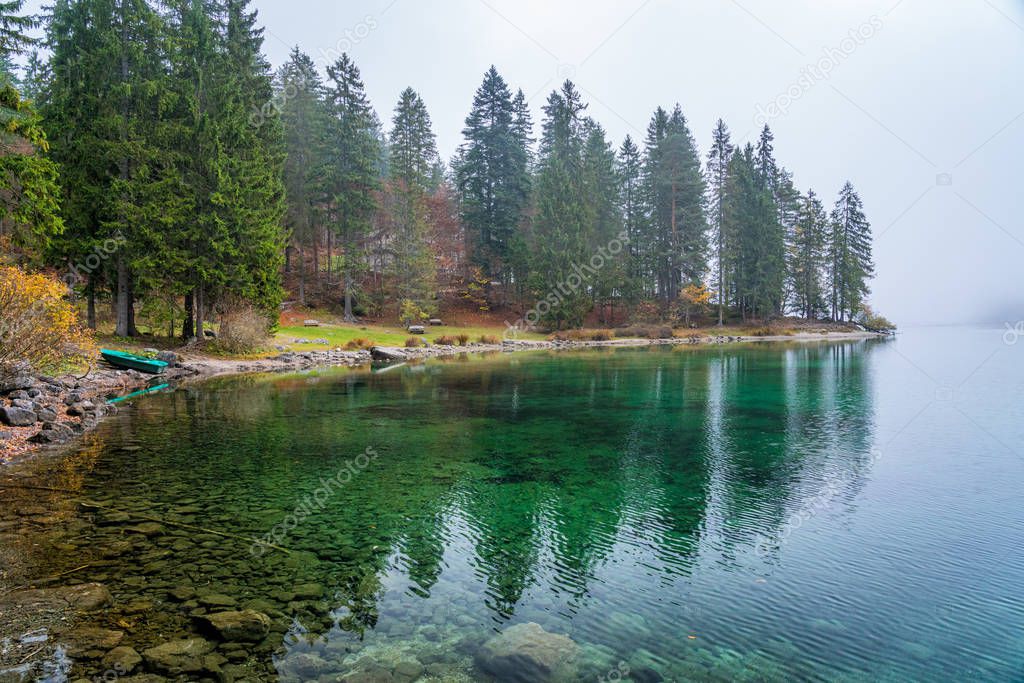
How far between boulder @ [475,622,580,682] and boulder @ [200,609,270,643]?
2.07 metres

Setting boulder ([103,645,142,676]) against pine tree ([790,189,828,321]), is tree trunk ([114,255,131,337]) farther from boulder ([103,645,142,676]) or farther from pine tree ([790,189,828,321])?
pine tree ([790,189,828,321])

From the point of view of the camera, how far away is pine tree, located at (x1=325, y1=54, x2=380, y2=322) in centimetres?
5122

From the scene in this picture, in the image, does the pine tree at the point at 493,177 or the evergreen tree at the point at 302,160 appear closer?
the evergreen tree at the point at 302,160

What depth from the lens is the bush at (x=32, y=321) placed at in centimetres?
1420

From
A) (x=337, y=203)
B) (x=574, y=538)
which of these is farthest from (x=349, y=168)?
(x=574, y=538)

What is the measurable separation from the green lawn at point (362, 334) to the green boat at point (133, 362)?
11.8 m

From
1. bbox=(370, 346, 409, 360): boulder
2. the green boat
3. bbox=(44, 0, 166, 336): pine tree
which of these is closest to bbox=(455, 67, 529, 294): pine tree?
bbox=(370, 346, 409, 360): boulder

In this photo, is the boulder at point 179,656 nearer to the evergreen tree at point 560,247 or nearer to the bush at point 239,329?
the bush at point 239,329

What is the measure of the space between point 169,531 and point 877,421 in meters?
17.3

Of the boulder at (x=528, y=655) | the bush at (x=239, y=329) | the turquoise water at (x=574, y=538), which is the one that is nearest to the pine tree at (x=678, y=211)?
the bush at (x=239, y=329)

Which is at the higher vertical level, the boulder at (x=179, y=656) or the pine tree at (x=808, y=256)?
the pine tree at (x=808, y=256)

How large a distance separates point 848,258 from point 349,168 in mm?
61345

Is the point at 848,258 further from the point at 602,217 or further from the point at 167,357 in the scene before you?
the point at 167,357

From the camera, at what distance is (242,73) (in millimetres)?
38438
